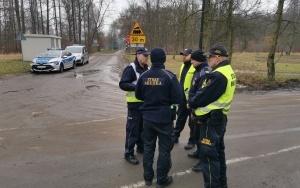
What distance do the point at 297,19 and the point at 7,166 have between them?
18.3 metres

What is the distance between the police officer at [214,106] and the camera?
3.58 metres

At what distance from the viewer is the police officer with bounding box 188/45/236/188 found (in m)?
3.58

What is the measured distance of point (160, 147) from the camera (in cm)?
409

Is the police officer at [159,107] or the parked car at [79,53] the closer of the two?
the police officer at [159,107]

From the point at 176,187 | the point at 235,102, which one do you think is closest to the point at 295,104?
the point at 235,102

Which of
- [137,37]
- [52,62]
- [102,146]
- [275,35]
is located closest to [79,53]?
[52,62]

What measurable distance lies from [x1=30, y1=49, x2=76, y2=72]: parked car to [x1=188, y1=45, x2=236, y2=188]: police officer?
53.9 ft

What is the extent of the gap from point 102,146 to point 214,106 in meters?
2.74

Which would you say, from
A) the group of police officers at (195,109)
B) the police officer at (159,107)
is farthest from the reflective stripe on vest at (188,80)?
the police officer at (159,107)

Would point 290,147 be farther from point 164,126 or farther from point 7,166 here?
point 7,166

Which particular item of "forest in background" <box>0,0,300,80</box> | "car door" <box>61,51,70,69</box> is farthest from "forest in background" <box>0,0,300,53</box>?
"car door" <box>61,51,70,69</box>

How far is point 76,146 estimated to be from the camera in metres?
5.58

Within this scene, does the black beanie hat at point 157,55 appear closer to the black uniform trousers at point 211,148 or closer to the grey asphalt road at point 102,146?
the black uniform trousers at point 211,148

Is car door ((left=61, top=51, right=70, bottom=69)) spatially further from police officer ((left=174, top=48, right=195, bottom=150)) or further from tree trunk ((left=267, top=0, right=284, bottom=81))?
police officer ((left=174, top=48, right=195, bottom=150))
